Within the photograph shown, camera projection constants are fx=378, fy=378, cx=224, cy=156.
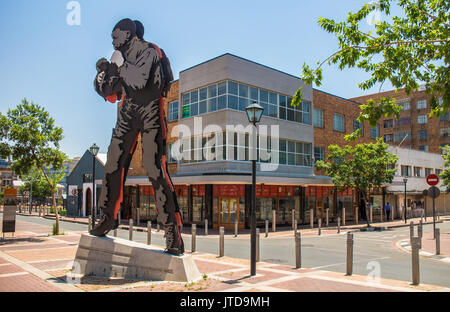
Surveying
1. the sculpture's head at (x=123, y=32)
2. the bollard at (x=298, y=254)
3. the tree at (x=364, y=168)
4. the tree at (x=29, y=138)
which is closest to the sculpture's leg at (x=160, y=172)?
the sculpture's head at (x=123, y=32)

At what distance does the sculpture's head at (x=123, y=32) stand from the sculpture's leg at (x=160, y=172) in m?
2.01

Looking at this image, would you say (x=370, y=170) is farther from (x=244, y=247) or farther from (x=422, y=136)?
(x=422, y=136)

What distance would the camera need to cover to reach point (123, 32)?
986cm

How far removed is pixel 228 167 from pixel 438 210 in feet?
125

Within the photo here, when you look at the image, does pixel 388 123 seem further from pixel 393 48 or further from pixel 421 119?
pixel 393 48

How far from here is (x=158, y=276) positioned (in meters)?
8.44

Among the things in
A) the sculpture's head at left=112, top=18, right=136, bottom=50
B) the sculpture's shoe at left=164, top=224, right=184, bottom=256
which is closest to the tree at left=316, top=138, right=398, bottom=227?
the sculpture's head at left=112, top=18, right=136, bottom=50

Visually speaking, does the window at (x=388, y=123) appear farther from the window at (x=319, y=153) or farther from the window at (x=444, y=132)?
the window at (x=319, y=153)

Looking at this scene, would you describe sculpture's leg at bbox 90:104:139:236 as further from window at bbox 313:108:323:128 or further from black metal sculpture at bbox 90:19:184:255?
window at bbox 313:108:323:128

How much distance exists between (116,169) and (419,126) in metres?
65.4

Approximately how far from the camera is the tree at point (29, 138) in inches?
736

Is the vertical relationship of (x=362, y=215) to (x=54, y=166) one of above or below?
below
